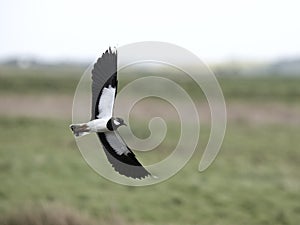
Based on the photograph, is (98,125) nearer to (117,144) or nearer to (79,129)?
(79,129)

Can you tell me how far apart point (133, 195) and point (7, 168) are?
3.72m

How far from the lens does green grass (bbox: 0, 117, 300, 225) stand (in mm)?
10211

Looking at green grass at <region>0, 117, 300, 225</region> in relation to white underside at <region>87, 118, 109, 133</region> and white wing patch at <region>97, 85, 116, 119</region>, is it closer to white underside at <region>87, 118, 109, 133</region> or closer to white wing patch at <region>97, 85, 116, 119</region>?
white wing patch at <region>97, 85, 116, 119</region>

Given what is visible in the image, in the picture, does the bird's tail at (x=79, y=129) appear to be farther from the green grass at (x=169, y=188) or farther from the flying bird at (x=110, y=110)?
the green grass at (x=169, y=188)

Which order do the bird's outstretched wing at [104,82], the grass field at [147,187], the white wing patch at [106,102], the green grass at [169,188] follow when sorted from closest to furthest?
1. the white wing patch at [106,102]
2. the bird's outstretched wing at [104,82]
3. the grass field at [147,187]
4. the green grass at [169,188]

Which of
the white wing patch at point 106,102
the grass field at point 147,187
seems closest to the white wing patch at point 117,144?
the white wing patch at point 106,102

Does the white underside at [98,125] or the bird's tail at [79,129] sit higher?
the white underside at [98,125]

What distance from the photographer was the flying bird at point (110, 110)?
132 inches

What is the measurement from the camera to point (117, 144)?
3492 millimetres

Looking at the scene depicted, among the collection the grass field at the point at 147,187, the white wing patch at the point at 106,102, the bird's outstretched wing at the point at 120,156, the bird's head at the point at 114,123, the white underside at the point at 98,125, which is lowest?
the grass field at the point at 147,187

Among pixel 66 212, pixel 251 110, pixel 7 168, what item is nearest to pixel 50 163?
pixel 7 168

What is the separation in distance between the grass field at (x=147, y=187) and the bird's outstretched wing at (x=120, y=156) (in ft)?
8.58

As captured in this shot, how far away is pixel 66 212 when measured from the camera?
6.07 m

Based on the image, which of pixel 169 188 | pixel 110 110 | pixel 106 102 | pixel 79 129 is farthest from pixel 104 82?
pixel 169 188
